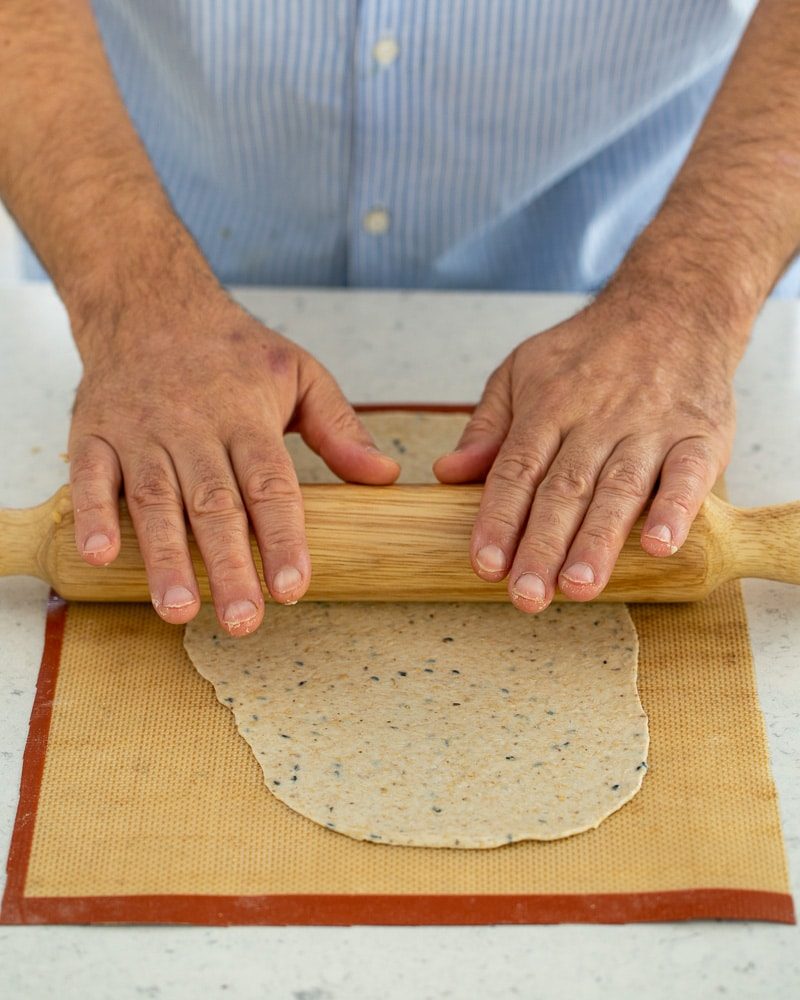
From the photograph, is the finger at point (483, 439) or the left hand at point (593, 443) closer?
the left hand at point (593, 443)

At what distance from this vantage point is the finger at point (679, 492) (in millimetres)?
1113

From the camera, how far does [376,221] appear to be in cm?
179

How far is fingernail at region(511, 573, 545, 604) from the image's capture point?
1087 millimetres

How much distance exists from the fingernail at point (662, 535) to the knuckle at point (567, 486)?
0.08 metres

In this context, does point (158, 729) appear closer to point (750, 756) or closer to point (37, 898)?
point (37, 898)

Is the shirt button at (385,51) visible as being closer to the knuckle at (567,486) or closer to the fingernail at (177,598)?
the knuckle at (567,486)

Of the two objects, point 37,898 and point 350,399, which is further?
point 350,399

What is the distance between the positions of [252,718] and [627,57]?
1146 millimetres

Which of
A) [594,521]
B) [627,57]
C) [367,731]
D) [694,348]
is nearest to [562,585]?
[594,521]

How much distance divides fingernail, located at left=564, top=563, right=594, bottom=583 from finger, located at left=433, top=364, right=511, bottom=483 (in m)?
0.21

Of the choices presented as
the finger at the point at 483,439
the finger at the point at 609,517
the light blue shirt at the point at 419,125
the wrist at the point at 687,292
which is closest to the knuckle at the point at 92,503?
the finger at the point at 483,439

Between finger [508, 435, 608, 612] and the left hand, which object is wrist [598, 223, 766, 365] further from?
finger [508, 435, 608, 612]

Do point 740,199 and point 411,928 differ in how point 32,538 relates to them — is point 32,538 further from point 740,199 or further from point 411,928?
point 740,199

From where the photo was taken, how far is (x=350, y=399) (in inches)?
60.1
